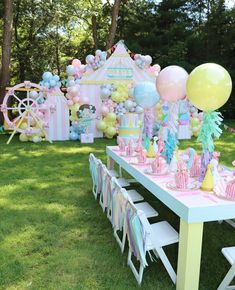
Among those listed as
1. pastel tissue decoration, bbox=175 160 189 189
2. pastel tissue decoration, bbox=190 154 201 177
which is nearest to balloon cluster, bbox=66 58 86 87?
pastel tissue decoration, bbox=190 154 201 177

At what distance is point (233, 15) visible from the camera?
16.0m

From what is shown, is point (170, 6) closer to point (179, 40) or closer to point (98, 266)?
point (179, 40)

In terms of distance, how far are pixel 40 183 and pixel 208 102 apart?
3.38 m

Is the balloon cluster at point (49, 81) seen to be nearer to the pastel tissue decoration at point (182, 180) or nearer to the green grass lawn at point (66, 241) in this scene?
the green grass lawn at point (66, 241)

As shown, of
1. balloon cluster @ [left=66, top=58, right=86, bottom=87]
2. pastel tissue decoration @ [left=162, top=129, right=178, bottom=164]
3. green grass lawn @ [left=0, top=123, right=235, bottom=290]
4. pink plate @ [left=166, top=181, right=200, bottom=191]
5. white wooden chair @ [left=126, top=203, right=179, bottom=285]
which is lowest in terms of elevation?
green grass lawn @ [left=0, top=123, right=235, bottom=290]

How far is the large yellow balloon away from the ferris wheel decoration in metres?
6.83

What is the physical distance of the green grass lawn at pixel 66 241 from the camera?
9.40 feet

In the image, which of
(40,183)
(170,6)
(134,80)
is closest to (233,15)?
(170,6)

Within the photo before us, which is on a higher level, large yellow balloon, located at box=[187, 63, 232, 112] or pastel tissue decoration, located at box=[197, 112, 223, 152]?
large yellow balloon, located at box=[187, 63, 232, 112]

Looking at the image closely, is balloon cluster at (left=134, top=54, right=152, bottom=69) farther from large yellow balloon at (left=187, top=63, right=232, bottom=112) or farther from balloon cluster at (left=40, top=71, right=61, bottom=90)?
large yellow balloon at (left=187, top=63, right=232, bottom=112)

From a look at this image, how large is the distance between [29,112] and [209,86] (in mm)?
7015

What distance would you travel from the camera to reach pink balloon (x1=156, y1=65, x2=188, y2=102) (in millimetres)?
3699

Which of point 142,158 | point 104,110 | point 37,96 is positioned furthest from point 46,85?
point 142,158

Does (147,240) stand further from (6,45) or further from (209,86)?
(6,45)
